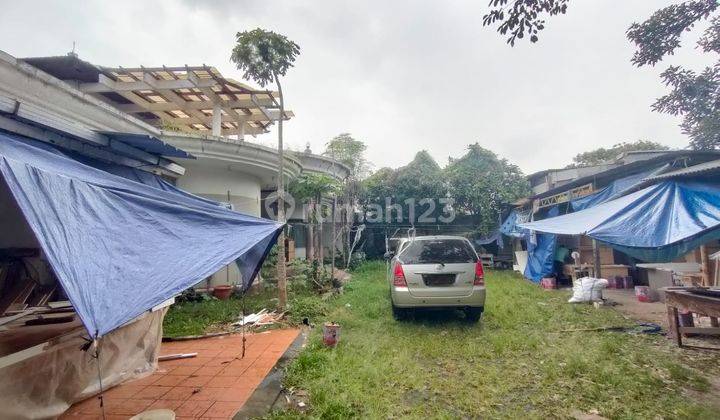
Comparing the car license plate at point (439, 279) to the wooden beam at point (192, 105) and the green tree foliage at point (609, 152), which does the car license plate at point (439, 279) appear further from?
the green tree foliage at point (609, 152)

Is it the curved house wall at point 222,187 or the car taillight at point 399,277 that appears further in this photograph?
the curved house wall at point 222,187

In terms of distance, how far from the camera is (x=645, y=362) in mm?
4223

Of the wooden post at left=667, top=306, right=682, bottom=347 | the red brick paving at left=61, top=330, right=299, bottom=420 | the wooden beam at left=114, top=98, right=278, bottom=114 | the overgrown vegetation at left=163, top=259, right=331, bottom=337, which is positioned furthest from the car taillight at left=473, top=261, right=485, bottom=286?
the wooden beam at left=114, top=98, right=278, bottom=114

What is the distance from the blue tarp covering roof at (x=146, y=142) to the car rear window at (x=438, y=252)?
399 cm

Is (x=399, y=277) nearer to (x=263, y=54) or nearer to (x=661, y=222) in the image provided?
(x=661, y=222)

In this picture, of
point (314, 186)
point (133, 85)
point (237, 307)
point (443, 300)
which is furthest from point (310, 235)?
point (443, 300)

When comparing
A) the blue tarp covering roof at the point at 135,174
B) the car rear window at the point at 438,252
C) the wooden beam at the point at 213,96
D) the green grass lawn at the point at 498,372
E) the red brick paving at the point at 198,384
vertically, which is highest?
the wooden beam at the point at 213,96

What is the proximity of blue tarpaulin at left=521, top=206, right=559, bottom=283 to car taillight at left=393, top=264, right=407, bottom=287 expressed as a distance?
711 cm

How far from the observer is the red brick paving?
123 inches

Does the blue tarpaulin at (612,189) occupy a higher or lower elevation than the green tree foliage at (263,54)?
lower

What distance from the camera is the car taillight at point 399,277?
18.7ft

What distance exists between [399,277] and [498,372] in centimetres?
212

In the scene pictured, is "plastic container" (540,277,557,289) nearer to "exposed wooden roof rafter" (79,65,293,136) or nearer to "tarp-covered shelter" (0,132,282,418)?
"exposed wooden roof rafter" (79,65,293,136)

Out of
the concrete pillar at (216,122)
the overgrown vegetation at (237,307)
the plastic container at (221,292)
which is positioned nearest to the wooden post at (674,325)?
the overgrown vegetation at (237,307)
